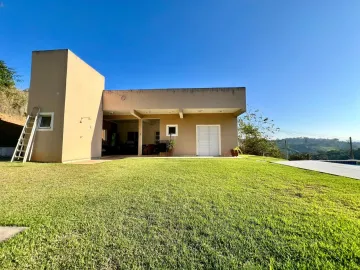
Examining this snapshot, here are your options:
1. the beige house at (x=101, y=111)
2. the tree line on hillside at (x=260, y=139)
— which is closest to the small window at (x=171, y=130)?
the beige house at (x=101, y=111)

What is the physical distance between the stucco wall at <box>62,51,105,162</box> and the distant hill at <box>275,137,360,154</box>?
13328mm

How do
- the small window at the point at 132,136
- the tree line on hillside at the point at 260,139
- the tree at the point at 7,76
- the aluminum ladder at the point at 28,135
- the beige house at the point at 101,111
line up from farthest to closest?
1. the small window at the point at 132,136
2. the tree line on hillside at the point at 260,139
3. the tree at the point at 7,76
4. the beige house at the point at 101,111
5. the aluminum ladder at the point at 28,135

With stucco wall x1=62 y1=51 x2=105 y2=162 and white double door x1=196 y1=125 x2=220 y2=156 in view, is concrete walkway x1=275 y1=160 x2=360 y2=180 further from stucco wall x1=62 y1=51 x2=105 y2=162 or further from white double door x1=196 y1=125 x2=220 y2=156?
stucco wall x1=62 y1=51 x2=105 y2=162

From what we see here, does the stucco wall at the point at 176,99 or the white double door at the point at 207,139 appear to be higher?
the stucco wall at the point at 176,99

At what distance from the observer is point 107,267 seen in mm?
1911

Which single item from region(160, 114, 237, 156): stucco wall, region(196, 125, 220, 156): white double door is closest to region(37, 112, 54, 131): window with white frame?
region(160, 114, 237, 156): stucco wall

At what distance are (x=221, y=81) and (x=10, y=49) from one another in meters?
13.4

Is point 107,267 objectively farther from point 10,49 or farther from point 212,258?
point 10,49

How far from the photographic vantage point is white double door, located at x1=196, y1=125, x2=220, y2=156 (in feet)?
41.3

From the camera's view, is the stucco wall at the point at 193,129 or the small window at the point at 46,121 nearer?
the small window at the point at 46,121

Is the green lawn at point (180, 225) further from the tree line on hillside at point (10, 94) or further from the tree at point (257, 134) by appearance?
the tree at point (257, 134)

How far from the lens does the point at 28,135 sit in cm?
817

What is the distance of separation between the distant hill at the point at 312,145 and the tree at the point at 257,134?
3.56 ft

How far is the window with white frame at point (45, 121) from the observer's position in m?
8.06
